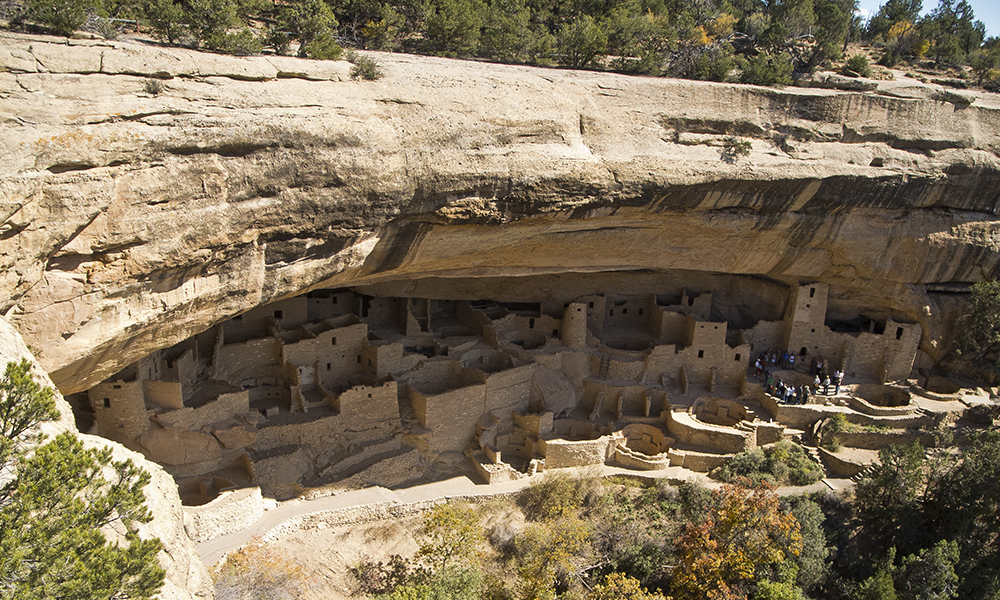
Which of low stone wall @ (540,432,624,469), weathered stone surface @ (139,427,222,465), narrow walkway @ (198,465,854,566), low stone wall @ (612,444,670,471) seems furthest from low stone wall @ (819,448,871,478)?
weathered stone surface @ (139,427,222,465)

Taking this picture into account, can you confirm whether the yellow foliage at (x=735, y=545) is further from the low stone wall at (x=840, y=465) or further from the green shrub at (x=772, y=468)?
the low stone wall at (x=840, y=465)

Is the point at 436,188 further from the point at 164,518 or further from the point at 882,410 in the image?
the point at 882,410

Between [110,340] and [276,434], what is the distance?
18.9ft

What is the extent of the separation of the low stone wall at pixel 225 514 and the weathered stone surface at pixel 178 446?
1169 mm

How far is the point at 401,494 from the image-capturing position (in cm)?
1684

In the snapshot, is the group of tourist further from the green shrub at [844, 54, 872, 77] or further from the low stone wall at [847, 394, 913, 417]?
the green shrub at [844, 54, 872, 77]

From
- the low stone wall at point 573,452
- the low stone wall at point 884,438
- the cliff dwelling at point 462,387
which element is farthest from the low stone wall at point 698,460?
the low stone wall at point 884,438

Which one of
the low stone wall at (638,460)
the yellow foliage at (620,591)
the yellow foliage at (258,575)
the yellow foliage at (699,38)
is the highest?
the yellow foliage at (699,38)

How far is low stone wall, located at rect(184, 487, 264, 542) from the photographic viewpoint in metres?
13.9

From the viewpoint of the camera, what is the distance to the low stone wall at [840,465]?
18.9m

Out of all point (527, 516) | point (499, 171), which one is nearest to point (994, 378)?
point (527, 516)

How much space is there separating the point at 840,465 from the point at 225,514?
15.2 meters

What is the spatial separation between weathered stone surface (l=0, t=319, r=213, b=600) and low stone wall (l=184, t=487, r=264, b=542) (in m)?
4.80

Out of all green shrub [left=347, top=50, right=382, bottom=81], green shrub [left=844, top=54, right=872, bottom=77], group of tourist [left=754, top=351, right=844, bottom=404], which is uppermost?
green shrub [left=844, top=54, right=872, bottom=77]
